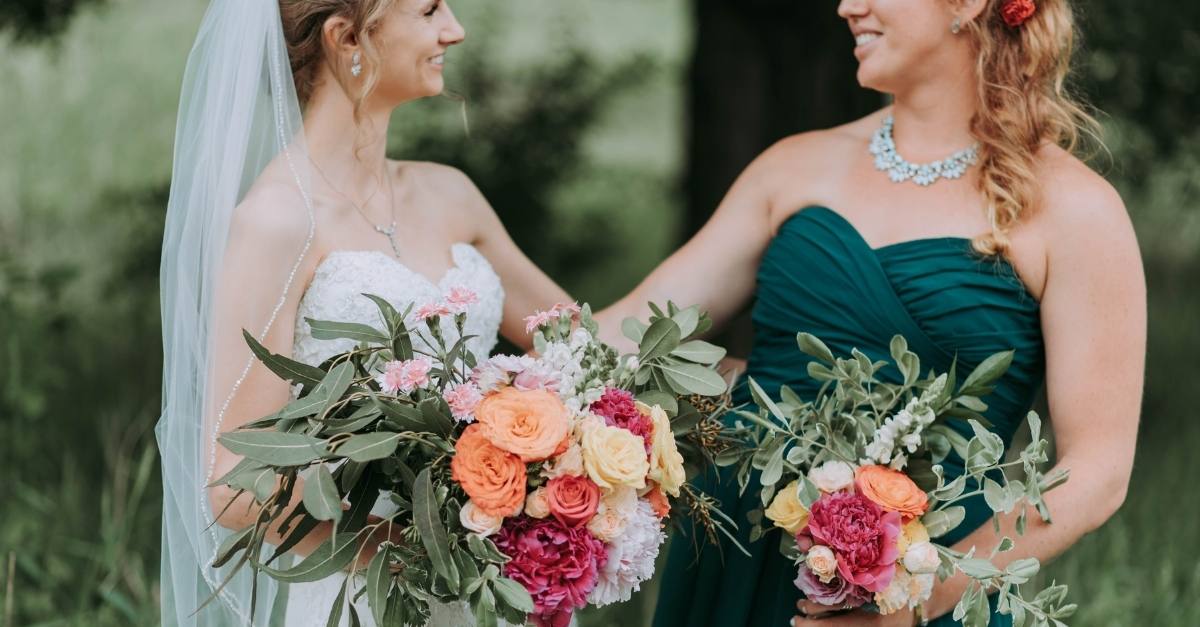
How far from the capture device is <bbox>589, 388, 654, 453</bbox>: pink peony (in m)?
2.21

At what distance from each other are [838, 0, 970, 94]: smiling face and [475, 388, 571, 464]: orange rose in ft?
4.01

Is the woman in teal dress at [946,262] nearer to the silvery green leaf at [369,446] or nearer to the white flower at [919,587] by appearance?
the white flower at [919,587]

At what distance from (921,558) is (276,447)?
1161mm

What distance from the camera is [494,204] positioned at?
7465 millimetres

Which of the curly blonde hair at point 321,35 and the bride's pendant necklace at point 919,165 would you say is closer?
Answer: the curly blonde hair at point 321,35

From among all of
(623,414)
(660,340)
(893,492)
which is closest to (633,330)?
(660,340)

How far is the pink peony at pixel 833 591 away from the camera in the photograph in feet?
7.80

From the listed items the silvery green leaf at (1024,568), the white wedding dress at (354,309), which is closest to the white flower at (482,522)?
the white wedding dress at (354,309)

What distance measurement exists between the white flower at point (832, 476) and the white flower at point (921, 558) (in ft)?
0.54

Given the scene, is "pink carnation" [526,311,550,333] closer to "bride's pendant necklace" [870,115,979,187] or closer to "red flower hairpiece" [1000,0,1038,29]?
"bride's pendant necklace" [870,115,979,187]

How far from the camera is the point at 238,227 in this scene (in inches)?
100

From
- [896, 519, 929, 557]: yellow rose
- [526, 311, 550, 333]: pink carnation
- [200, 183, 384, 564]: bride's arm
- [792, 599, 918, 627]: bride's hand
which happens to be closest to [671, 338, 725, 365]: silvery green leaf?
[526, 311, 550, 333]: pink carnation

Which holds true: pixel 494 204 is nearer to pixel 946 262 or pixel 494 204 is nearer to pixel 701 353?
pixel 946 262

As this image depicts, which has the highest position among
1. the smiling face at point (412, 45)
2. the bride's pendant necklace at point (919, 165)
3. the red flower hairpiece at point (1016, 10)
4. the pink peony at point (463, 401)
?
the smiling face at point (412, 45)
